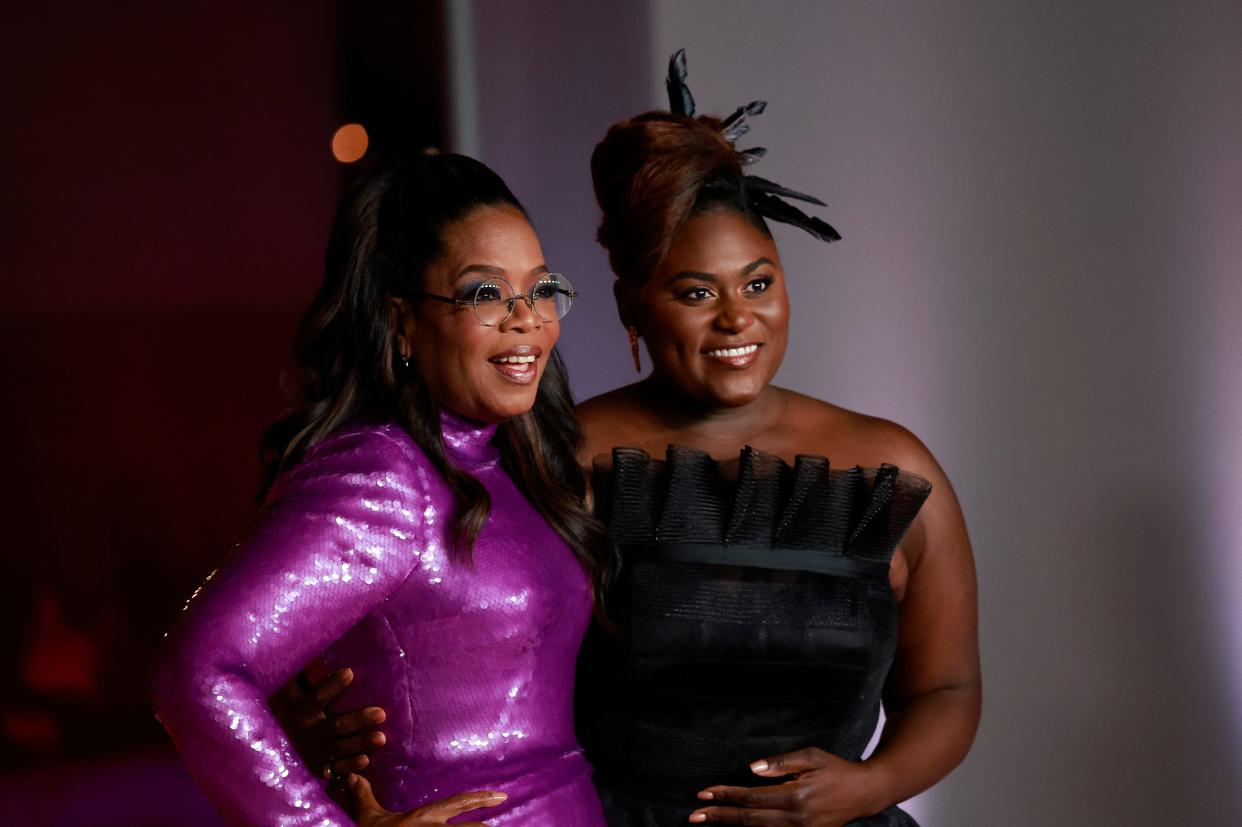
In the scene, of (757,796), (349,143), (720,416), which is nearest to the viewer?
(757,796)

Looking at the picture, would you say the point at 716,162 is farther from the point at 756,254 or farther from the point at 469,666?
the point at 469,666

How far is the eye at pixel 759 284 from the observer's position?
7.13ft

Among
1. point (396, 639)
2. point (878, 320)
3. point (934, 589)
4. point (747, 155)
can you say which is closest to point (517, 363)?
point (396, 639)

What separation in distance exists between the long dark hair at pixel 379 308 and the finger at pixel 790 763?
0.40 m

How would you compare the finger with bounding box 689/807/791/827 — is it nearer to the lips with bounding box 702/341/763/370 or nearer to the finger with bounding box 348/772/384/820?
the finger with bounding box 348/772/384/820

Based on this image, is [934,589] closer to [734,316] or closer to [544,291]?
[734,316]

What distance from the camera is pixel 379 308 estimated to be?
72.8 inches

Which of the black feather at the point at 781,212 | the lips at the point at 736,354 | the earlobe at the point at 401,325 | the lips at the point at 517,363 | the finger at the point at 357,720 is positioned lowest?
the finger at the point at 357,720

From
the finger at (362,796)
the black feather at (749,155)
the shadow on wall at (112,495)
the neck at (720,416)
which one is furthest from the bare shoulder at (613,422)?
the shadow on wall at (112,495)

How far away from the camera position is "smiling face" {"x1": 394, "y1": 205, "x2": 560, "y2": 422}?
180 centimetres

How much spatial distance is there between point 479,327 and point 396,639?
0.37 metres

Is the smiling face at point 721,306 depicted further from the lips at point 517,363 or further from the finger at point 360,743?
the finger at point 360,743

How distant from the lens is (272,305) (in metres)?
3.70

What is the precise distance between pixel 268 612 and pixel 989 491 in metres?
2.31
